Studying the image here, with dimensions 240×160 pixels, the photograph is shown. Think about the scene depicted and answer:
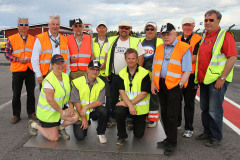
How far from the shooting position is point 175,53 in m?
2.96

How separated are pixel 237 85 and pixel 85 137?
25.1 ft

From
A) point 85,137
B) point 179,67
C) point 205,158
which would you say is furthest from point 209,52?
point 85,137

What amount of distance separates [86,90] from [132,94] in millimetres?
827

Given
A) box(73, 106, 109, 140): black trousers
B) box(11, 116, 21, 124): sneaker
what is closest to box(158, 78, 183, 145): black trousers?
box(73, 106, 109, 140): black trousers

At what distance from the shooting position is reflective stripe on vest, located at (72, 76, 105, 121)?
3.43m

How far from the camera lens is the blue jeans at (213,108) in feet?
10.5

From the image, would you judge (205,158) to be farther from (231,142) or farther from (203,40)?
(203,40)

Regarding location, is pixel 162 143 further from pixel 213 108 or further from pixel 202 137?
pixel 213 108

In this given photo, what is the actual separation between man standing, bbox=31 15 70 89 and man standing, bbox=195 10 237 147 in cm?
266

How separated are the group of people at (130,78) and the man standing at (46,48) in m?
0.02

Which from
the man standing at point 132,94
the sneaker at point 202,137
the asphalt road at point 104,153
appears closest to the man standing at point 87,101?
the man standing at point 132,94

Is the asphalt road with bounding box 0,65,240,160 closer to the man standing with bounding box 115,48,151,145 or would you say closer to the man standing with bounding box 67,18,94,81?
the man standing with bounding box 115,48,151,145

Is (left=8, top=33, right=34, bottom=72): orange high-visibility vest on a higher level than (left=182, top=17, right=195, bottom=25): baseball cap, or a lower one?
lower

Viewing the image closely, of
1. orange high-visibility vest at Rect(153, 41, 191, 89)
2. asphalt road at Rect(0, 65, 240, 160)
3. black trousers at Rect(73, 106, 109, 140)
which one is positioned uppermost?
orange high-visibility vest at Rect(153, 41, 191, 89)
